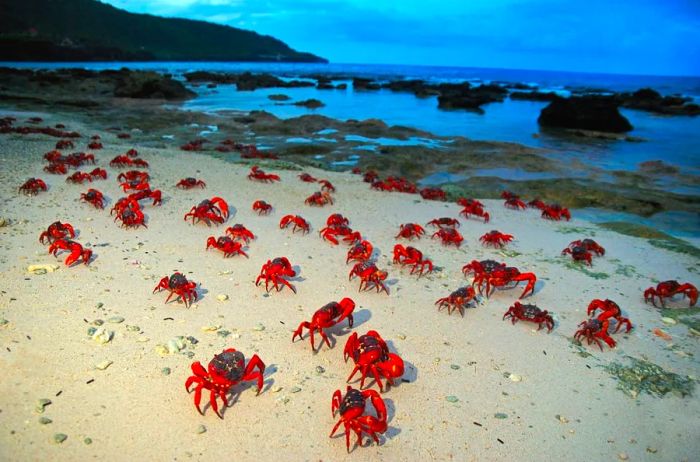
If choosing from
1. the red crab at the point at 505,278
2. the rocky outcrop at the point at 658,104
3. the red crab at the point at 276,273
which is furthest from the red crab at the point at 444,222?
the rocky outcrop at the point at 658,104

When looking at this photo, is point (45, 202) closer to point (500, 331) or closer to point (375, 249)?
point (375, 249)

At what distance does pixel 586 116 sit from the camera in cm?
3128

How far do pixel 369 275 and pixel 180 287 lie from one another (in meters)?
2.72

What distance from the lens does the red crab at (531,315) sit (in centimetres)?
573

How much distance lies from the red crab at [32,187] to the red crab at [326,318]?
8.04m

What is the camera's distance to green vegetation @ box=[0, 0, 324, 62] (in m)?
87.4

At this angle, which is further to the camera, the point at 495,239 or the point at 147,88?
the point at 147,88

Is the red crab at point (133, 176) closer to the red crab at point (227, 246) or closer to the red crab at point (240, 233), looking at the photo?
the red crab at point (240, 233)

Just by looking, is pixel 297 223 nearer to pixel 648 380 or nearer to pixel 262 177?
pixel 262 177

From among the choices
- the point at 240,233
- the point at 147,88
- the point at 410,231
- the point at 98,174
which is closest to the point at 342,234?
the point at 410,231

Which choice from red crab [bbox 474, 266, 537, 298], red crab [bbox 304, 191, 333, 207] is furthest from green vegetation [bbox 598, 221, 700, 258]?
red crab [bbox 304, 191, 333, 207]

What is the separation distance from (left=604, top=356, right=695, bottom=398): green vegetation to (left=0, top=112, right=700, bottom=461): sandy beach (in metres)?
0.08

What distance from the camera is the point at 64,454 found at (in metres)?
3.40

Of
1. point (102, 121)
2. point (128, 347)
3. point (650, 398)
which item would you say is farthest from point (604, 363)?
point (102, 121)
